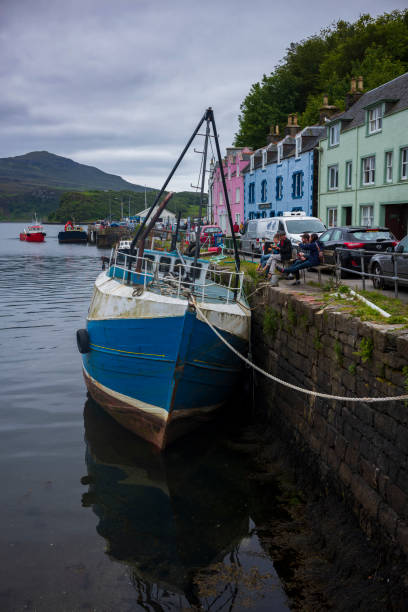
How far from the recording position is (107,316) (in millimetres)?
10836

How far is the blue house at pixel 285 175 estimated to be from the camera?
36.2 m

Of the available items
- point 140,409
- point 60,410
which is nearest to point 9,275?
point 60,410

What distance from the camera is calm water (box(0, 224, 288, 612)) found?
6.39m

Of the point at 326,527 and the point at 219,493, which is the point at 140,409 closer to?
the point at 219,493

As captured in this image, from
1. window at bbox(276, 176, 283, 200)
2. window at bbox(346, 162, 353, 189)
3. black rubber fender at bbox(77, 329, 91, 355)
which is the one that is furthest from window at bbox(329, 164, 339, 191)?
black rubber fender at bbox(77, 329, 91, 355)

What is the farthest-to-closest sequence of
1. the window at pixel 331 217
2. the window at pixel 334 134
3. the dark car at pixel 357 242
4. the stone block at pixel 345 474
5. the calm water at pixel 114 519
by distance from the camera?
the window at pixel 331 217
the window at pixel 334 134
the dark car at pixel 357 242
the stone block at pixel 345 474
the calm water at pixel 114 519

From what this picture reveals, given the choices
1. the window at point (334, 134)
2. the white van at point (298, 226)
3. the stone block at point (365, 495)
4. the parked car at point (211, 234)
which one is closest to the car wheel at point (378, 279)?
the stone block at point (365, 495)

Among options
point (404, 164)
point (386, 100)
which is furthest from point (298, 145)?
point (404, 164)

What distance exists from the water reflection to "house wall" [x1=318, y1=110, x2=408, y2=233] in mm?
20358

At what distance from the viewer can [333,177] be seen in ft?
110

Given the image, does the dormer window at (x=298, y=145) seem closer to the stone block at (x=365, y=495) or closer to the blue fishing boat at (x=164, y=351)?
the blue fishing boat at (x=164, y=351)

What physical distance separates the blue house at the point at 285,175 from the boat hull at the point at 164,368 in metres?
27.2

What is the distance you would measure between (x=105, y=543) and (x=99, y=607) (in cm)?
131

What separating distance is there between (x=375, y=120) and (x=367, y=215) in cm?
486
